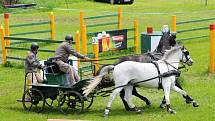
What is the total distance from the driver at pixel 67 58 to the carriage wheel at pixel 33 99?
2.65 ft

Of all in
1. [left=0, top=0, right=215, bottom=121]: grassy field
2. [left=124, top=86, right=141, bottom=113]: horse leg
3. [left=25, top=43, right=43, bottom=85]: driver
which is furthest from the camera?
[left=25, top=43, right=43, bottom=85]: driver

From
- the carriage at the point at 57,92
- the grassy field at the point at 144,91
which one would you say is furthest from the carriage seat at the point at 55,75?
the grassy field at the point at 144,91

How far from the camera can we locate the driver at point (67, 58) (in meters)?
14.1

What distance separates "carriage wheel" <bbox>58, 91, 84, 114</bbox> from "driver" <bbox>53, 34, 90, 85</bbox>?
394mm

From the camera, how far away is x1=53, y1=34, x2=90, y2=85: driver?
14070mm

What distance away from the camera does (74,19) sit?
3778 centimetres

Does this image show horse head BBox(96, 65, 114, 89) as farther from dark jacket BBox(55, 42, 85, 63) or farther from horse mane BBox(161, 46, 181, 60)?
horse mane BBox(161, 46, 181, 60)

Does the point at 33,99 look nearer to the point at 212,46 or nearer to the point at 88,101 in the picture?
the point at 88,101

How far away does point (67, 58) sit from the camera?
1451 centimetres

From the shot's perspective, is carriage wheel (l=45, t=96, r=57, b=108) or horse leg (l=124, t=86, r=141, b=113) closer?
horse leg (l=124, t=86, r=141, b=113)

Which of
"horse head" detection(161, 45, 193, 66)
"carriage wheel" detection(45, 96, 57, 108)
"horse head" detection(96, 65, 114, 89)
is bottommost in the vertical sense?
"carriage wheel" detection(45, 96, 57, 108)

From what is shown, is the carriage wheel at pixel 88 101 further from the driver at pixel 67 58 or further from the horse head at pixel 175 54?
the horse head at pixel 175 54

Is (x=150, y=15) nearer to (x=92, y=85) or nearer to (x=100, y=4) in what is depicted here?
(x=100, y=4)

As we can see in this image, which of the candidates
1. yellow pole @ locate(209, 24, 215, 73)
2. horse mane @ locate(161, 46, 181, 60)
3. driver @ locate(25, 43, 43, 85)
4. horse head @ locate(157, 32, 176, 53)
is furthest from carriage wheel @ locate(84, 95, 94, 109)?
yellow pole @ locate(209, 24, 215, 73)
